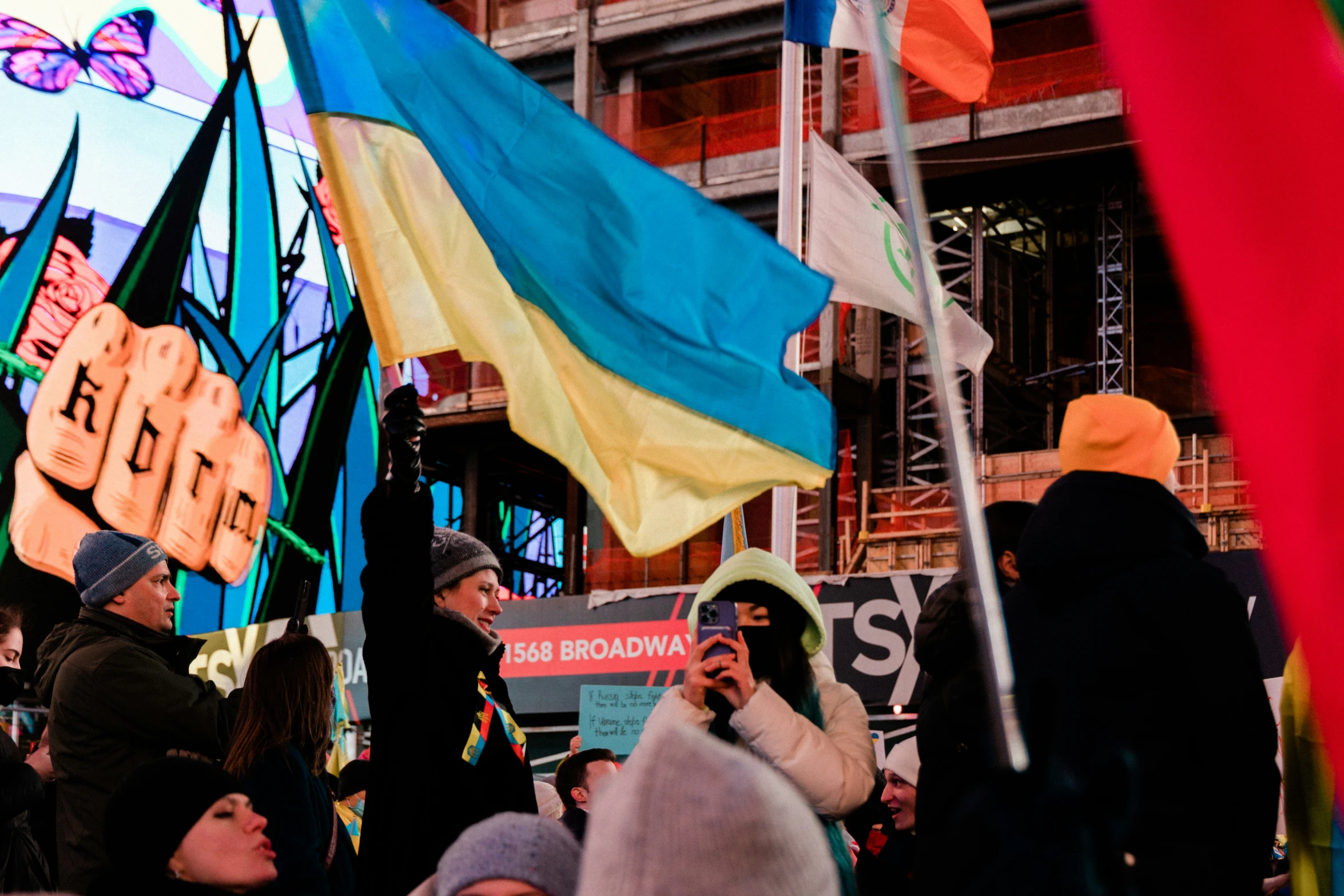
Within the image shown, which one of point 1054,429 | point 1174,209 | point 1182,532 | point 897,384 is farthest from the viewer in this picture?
point 1054,429

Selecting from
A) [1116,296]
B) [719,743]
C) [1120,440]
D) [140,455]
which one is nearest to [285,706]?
[1120,440]

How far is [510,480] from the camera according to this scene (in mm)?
30453

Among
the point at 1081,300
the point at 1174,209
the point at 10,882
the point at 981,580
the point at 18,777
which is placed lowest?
the point at 10,882

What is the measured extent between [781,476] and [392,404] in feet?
4.17

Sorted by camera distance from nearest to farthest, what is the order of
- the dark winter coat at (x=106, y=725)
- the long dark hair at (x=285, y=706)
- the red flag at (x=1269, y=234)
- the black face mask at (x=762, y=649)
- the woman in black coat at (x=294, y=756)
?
the red flag at (x=1269, y=234)
the black face mask at (x=762, y=649)
the woman in black coat at (x=294, y=756)
the long dark hair at (x=285, y=706)
the dark winter coat at (x=106, y=725)

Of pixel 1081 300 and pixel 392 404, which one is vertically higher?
pixel 1081 300

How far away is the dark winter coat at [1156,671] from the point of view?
256 cm

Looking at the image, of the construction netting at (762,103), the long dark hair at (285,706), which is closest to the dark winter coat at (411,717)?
the long dark hair at (285,706)

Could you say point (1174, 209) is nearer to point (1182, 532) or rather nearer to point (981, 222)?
point (1182, 532)

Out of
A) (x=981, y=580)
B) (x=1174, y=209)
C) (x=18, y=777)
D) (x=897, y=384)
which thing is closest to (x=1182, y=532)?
(x=981, y=580)

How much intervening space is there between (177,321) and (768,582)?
17.7 ft

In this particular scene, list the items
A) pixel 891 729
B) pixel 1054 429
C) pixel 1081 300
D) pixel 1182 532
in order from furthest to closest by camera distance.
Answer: pixel 1081 300 < pixel 1054 429 < pixel 891 729 < pixel 1182 532

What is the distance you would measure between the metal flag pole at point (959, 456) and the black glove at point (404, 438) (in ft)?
5.01

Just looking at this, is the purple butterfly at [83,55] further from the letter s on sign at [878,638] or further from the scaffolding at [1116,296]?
the scaffolding at [1116,296]
